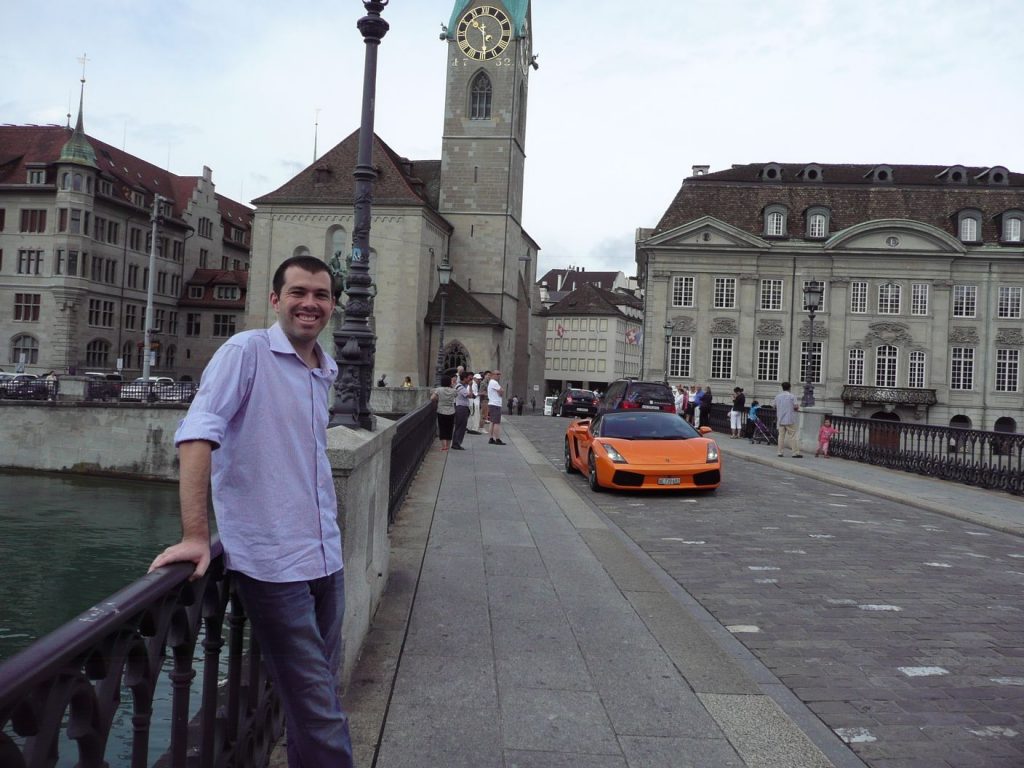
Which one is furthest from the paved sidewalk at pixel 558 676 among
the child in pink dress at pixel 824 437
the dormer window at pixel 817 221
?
the dormer window at pixel 817 221

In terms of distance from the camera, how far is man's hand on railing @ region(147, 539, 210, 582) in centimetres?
269

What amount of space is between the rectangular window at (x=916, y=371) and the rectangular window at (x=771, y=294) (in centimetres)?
899

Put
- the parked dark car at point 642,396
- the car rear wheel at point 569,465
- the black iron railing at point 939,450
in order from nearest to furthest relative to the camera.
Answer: the black iron railing at point 939,450, the car rear wheel at point 569,465, the parked dark car at point 642,396

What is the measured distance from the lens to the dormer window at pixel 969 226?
197 feet

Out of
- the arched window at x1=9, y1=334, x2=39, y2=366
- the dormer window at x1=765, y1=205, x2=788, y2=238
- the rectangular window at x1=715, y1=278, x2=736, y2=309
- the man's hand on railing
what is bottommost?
the man's hand on railing

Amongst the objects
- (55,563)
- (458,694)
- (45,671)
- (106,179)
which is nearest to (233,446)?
(45,671)

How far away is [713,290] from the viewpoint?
60656mm

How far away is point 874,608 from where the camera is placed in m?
7.08

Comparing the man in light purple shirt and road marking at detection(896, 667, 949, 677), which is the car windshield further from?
the man in light purple shirt

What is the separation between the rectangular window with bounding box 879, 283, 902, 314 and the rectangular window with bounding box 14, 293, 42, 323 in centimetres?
5440

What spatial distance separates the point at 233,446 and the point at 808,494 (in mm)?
13452

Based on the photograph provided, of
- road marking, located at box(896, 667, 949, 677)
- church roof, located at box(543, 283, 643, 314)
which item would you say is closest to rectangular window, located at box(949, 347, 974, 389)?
church roof, located at box(543, 283, 643, 314)

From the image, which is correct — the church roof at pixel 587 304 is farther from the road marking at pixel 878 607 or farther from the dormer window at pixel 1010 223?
the road marking at pixel 878 607

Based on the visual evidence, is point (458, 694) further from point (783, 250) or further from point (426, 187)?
point (426, 187)
